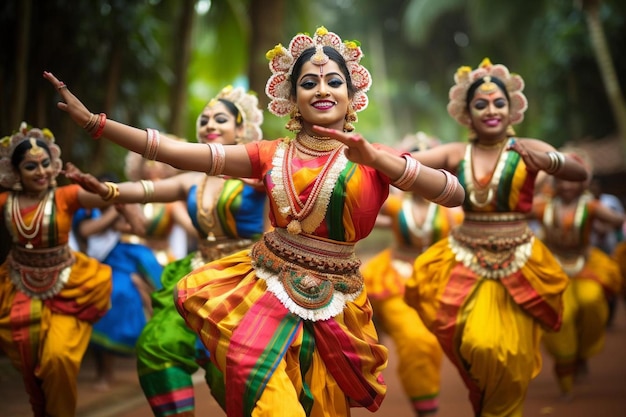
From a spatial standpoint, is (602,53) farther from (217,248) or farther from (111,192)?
(111,192)

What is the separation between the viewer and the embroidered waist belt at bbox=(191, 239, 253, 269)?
6020mm

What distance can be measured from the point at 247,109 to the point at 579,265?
4.06 meters

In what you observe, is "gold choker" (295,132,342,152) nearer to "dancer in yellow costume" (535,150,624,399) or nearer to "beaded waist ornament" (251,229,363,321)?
"beaded waist ornament" (251,229,363,321)

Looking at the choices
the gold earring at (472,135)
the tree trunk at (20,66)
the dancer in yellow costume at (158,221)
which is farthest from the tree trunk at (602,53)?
the gold earring at (472,135)

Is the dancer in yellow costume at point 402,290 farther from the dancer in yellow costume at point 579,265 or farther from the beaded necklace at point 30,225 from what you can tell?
the beaded necklace at point 30,225

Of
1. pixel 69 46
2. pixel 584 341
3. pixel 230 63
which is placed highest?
pixel 230 63

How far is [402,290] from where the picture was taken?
7.61m

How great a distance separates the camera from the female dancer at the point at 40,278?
19.5 feet

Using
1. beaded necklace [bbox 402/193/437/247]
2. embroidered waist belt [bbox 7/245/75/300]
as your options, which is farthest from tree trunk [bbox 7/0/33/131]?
beaded necklace [bbox 402/193/437/247]

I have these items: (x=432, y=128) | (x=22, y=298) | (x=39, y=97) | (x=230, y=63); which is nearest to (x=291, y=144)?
(x=22, y=298)

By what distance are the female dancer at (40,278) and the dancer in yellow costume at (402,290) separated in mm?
2633

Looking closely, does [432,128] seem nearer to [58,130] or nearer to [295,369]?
[58,130]

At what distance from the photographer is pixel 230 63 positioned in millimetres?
19125

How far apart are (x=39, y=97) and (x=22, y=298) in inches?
164
